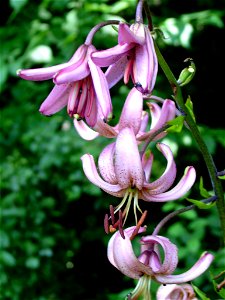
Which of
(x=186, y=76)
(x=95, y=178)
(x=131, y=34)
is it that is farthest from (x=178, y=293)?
(x=131, y=34)

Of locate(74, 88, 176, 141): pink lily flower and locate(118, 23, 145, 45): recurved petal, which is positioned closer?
locate(118, 23, 145, 45): recurved petal

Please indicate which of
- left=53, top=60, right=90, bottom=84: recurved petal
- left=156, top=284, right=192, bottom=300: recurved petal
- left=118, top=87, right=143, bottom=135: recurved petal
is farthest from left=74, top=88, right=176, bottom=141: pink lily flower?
left=156, top=284, right=192, bottom=300: recurved petal

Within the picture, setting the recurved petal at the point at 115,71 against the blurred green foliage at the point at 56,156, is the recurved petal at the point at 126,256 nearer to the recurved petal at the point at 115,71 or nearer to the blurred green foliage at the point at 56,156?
the recurved petal at the point at 115,71

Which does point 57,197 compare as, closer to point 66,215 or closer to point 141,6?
point 66,215

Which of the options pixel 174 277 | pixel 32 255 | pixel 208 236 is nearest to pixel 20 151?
pixel 32 255

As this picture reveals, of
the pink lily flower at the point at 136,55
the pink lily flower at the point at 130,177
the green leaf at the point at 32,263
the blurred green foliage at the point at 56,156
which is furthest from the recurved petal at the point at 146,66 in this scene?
the green leaf at the point at 32,263

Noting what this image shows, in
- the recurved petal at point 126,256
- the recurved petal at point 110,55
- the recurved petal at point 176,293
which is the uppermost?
the recurved petal at point 110,55

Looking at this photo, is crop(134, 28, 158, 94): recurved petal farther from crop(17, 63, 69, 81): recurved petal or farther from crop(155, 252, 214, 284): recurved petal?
crop(155, 252, 214, 284): recurved petal
